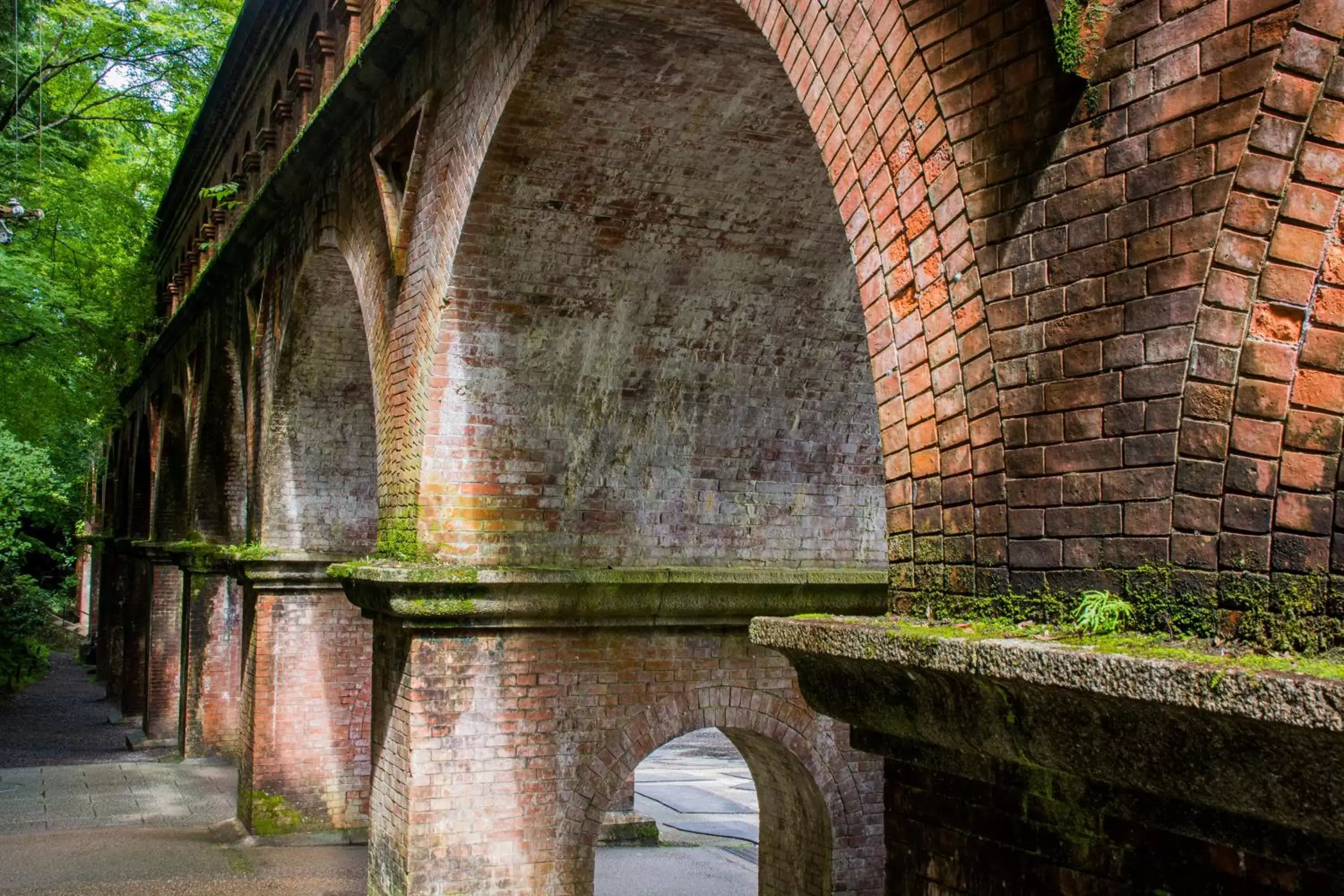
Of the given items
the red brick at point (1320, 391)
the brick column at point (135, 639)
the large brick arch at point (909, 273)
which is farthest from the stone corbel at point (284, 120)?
the red brick at point (1320, 391)

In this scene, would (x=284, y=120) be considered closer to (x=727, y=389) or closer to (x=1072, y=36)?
(x=727, y=389)

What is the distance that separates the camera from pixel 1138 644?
253 cm

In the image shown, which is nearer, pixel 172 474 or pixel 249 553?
pixel 249 553

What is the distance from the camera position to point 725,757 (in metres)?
21.5

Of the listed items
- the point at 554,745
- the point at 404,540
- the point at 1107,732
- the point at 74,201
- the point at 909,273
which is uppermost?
the point at 74,201

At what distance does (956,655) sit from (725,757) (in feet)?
63.2

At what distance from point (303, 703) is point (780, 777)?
6.10m

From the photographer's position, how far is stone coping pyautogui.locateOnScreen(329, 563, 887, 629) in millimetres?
7699

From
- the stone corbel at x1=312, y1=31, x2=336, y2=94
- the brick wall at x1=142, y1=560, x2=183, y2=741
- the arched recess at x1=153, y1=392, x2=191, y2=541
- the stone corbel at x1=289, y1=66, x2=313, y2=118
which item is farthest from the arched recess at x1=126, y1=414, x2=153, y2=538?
the stone corbel at x1=312, y1=31, x2=336, y2=94

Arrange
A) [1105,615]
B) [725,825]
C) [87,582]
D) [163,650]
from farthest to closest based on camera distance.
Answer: [87,582]
[163,650]
[725,825]
[1105,615]

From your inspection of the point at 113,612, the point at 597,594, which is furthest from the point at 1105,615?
the point at 113,612

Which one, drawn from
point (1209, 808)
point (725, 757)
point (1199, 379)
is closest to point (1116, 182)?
point (1199, 379)

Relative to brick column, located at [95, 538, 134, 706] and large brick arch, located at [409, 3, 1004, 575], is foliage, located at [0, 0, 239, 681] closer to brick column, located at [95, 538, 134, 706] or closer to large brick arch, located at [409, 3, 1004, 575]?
brick column, located at [95, 538, 134, 706]

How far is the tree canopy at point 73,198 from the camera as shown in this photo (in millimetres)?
17375
